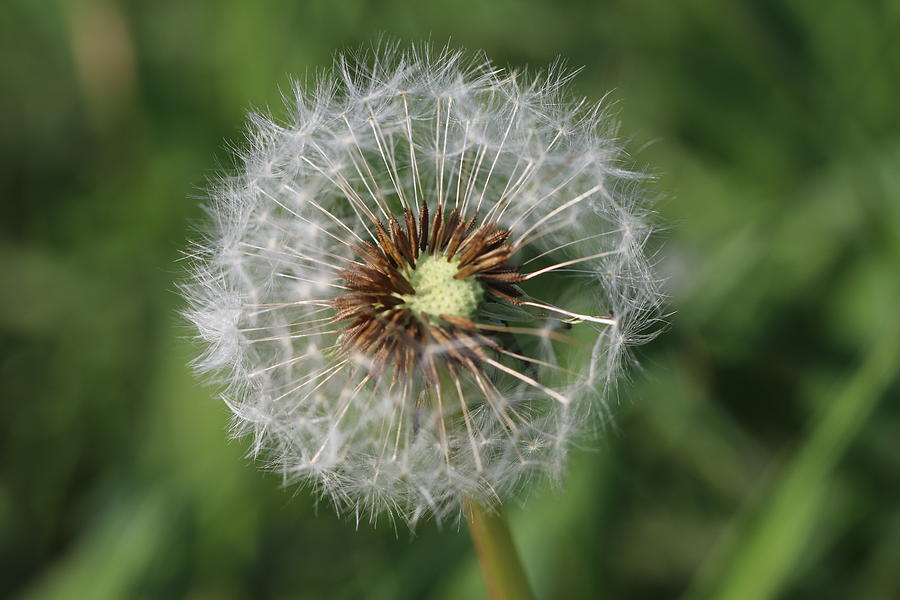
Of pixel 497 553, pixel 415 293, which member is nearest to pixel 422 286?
pixel 415 293

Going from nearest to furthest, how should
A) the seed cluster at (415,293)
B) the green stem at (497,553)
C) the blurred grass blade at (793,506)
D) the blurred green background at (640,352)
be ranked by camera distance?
the green stem at (497,553) → the seed cluster at (415,293) → the blurred grass blade at (793,506) → the blurred green background at (640,352)

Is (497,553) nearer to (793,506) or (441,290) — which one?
(441,290)

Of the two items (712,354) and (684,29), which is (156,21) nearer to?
(684,29)

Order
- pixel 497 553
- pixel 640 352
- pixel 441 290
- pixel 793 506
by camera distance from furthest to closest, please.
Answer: pixel 640 352
pixel 793 506
pixel 441 290
pixel 497 553

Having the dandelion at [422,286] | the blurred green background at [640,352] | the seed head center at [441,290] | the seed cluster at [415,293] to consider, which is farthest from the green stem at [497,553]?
the blurred green background at [640,352]

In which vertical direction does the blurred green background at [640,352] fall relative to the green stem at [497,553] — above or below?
above

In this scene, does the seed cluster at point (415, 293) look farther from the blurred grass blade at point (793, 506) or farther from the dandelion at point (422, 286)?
the blurred grass blade at point (793, 506)
